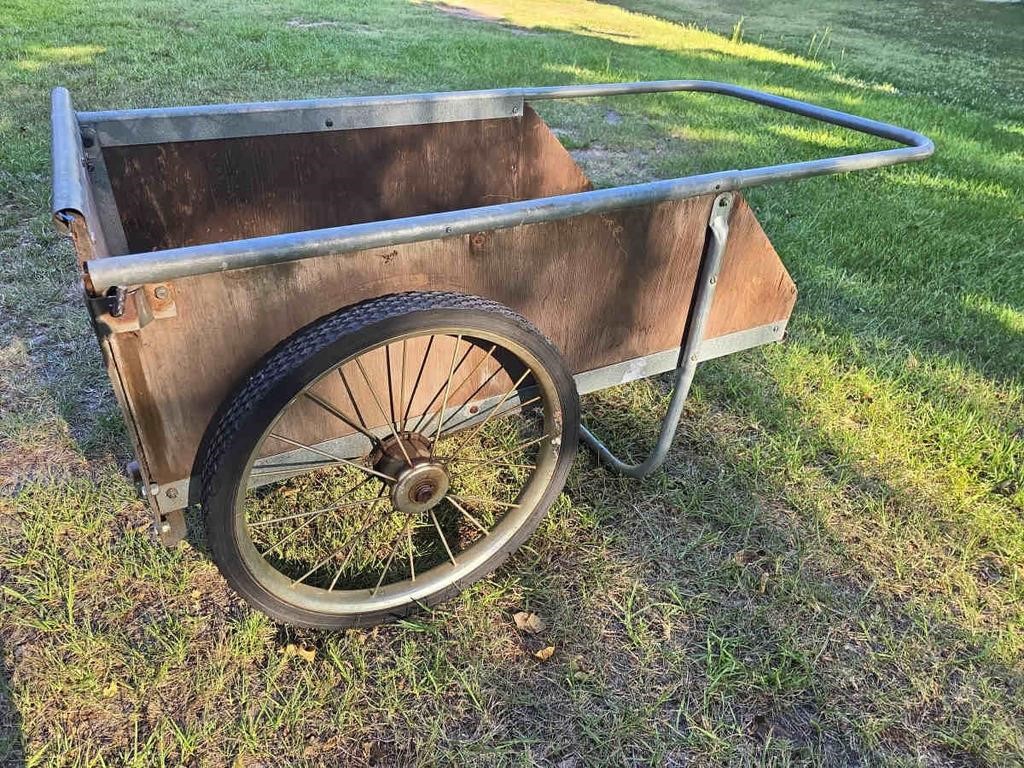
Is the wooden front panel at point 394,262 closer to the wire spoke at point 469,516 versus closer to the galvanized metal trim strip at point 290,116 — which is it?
the galvanized metal trim strip at point 290,116

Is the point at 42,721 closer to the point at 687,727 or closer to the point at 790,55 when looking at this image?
the point at 687,727

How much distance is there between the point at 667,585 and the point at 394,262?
120 cm

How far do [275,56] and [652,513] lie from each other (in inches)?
249

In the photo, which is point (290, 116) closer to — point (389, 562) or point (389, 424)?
point (389, 424)

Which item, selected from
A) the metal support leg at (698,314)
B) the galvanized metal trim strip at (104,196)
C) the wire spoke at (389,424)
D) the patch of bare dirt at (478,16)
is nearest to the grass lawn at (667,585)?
the metal support leg at (698,314)

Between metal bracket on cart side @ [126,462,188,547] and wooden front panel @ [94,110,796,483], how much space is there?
0.12 ft

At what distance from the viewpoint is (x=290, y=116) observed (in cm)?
→ 212

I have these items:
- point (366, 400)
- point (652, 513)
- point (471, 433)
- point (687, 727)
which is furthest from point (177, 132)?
point (687, 727)

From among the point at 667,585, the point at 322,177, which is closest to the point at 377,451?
Answer: the point at 667,585

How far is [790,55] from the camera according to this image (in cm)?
960

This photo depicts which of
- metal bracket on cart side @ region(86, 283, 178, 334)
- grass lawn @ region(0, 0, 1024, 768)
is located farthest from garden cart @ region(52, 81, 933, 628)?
grass lawn @ region(0, 0, 1024, 768)

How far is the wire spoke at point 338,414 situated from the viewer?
148cm

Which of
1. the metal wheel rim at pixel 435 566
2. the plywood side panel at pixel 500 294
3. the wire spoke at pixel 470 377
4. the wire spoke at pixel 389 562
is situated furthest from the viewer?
the wire spoke at pixel 389 562

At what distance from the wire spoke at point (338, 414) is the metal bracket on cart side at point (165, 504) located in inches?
11.5
